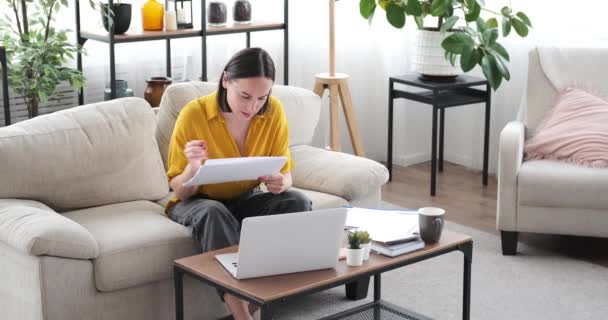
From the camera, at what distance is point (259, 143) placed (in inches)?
122

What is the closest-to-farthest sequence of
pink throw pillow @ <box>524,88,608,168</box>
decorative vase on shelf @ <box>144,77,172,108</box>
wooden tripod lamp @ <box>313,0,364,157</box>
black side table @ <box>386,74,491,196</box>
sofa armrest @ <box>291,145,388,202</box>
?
sofa armrest @ <box>291,145,388,202</box>, pink throw pillow @ <box>524,88,608,168</box>, decorative vase on shelf @ <box>144,77,172,108</box>, wooden tripod lamp @ <box>313,0,364,157</box>, black side table @ <box>386,74,491,196</box>

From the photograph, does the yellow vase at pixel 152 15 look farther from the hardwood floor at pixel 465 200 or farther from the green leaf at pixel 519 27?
the green leaf at pixel 519 27

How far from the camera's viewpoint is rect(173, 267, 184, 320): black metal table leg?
2.67m

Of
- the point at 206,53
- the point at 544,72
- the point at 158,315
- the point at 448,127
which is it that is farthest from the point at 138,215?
the point at 448,127

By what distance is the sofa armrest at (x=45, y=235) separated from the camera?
268cm

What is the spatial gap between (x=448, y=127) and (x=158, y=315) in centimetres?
291

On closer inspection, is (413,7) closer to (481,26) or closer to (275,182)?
(481,26)

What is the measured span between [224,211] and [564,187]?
151 cm

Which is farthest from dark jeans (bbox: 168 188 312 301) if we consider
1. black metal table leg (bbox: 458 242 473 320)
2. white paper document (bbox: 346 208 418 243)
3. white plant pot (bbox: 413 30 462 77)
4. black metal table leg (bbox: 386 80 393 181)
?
black metal table leg (bbox: 386 80 393 181)

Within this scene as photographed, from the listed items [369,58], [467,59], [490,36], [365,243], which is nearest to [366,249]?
[365,243]

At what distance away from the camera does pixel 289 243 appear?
2480 millimetres

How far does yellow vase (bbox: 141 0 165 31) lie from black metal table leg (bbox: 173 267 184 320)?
169 cm

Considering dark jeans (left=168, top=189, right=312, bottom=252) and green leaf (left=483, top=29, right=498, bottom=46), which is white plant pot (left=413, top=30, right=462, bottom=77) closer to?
green leaf (left=483, top=29, right=498, bottom=46)

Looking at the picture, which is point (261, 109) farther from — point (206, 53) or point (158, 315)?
point (206, 53)
